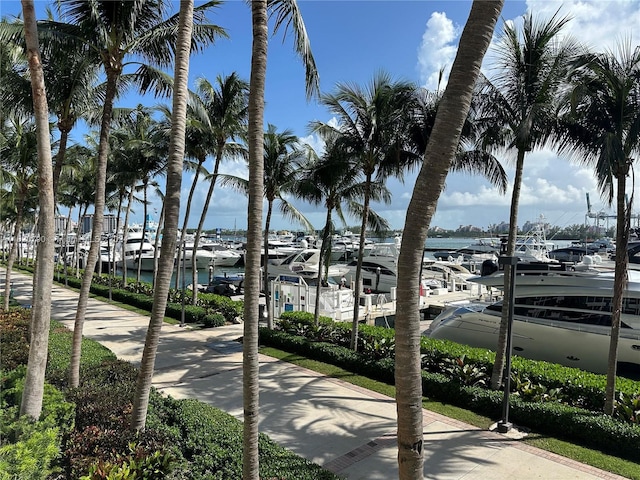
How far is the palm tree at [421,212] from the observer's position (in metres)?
2.96

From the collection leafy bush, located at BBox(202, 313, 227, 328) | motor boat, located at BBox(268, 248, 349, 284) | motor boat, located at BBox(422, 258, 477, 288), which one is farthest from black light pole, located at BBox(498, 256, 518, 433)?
motor boat, located at BBox(268, 248, 349, 284)

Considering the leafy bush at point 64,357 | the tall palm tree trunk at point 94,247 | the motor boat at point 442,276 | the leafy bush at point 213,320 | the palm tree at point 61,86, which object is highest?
the palm tree at point 61,86

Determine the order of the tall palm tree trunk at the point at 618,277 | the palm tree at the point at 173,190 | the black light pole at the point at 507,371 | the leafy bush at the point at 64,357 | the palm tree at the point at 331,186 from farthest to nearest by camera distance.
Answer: the palm tree at the point at 331,186, the leafy bush at the point at 64,357, the black light pole at the point at 507,371, the tall palm tree trunk at the point at 618,277, the palm tree at the point at 173,190

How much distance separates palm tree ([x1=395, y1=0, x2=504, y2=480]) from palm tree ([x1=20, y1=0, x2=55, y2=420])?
204 inches

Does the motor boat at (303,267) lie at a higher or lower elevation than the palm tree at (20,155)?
lower

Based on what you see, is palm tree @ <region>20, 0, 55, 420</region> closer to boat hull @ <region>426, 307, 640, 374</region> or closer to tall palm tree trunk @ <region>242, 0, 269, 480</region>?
tall palm tree trunk @ <region>242, 0, 269, 480</region>

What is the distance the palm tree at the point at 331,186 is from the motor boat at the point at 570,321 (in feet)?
16.1

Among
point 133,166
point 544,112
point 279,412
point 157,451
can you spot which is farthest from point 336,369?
point 133,166

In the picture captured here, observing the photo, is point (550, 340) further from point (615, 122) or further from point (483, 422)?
point (615, 122)

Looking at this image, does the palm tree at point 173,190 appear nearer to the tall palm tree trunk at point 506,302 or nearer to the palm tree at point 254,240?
the palm tree at point 254,240

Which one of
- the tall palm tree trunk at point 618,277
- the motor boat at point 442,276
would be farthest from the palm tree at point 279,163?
the motor boat at point 442,276

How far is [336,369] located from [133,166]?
15.7m

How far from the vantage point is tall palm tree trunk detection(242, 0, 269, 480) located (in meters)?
3.99

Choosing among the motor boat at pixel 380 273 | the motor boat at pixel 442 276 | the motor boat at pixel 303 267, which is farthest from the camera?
the motor boat at pixel 303 267
